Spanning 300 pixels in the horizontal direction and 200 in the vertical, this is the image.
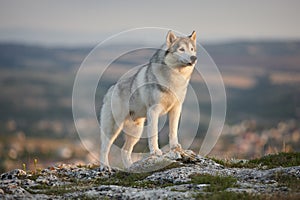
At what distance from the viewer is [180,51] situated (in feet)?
56.7

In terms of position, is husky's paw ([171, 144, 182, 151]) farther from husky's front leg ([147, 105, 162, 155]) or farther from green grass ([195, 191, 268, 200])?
green grass ([195, 191, 268, 200])

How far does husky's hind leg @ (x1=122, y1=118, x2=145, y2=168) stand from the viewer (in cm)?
1934

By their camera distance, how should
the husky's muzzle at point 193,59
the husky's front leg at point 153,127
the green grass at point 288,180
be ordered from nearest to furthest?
1. the green grass at point 288,180
2. the husky's muzzle at point 193,59
3. the husky's front leg at point 153,127

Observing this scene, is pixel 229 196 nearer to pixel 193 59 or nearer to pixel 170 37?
pixel 193 59

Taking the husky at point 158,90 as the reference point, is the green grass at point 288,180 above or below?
below

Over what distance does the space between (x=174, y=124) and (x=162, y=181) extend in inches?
125

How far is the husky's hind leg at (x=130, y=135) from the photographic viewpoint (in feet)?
63.5

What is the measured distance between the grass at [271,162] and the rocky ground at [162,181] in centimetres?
19

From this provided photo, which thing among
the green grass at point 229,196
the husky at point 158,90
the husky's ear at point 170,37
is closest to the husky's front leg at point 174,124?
the husky at point 158,90

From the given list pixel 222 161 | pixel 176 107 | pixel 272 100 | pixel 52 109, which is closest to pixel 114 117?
pixel 176 107

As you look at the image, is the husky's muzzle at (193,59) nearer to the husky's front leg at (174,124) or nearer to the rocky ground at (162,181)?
the husky's front leg at (174,124)

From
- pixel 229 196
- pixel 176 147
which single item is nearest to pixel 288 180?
pixel 229 196

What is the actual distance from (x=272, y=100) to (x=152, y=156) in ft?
514

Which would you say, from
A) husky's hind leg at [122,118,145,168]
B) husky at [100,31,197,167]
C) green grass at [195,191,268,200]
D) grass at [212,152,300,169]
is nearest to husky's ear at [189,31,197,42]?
husky at [100,31,197,167]
